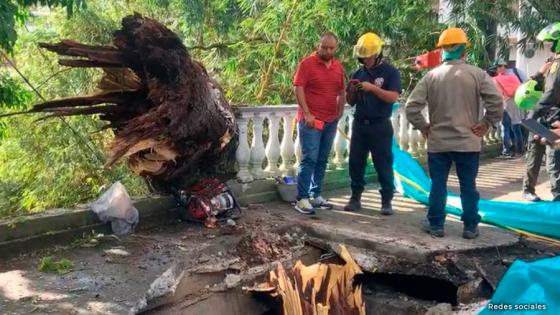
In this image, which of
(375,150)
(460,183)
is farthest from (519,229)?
(375,150)

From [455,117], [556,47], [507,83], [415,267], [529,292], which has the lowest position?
[415,267]

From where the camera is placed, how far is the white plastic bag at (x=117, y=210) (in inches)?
204

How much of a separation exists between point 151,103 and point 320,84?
1.71 metres

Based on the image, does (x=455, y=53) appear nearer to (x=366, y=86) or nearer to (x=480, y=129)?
(x=480, y=129)

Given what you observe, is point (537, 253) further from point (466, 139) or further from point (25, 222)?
point (25, 222)

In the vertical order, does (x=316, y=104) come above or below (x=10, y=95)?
below

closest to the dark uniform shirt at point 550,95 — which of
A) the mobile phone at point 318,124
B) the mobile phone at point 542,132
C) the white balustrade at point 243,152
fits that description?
the mobile phone at point 542,132

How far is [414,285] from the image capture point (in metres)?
4.62

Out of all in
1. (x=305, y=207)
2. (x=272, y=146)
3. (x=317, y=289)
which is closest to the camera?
(x=317, y=289)

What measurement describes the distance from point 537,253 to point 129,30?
13.5ft

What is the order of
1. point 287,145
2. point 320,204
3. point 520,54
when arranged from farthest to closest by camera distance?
point 520,54, point 287,145, point 320,204

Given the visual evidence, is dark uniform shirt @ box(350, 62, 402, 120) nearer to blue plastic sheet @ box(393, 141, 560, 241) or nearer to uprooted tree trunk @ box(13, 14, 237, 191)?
blue plastic sheet @ box(393, 141, 560, 241)

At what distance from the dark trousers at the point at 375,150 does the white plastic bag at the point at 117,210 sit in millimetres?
2324

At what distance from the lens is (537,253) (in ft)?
15.9
